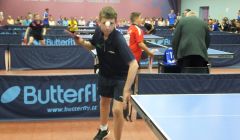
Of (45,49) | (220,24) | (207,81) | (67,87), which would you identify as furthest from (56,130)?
(220,24)

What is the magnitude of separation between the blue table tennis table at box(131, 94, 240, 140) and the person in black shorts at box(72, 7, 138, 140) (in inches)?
18.5

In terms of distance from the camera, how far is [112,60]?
3.93m

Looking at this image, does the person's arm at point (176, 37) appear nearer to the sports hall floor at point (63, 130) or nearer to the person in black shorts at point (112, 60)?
the sports hall floor at point (63, 130)

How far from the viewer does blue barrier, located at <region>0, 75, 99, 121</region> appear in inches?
215

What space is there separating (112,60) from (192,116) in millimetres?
1375

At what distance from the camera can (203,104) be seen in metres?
3.19

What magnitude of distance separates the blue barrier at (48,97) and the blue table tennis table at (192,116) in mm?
2339

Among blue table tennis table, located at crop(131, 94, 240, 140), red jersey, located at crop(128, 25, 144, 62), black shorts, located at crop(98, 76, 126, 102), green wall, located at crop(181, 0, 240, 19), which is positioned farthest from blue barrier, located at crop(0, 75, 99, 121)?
green wall, located at crop(181, 0, 240, 19)

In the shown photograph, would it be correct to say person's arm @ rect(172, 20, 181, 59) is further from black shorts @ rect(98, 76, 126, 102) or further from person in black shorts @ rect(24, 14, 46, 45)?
person in black shorts @ rect(24, 14, 46, 45)

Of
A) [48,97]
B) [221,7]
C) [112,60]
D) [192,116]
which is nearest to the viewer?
[192,116]

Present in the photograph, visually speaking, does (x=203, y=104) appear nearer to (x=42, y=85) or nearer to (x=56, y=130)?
(x=56, y=130)

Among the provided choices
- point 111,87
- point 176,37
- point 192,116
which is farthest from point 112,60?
point 176,37

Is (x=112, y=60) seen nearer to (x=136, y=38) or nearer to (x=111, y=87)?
(x=111, y=87)

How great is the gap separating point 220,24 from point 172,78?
17.0m
